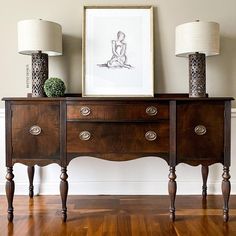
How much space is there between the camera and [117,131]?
2045mm

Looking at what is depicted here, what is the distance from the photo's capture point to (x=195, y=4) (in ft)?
8.33

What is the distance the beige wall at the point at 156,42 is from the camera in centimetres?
254

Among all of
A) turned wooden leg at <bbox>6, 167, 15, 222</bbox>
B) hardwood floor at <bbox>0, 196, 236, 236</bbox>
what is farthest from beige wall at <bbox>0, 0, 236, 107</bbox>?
hardwood floor at <bbox>0, 196, 236, 236</bbox>

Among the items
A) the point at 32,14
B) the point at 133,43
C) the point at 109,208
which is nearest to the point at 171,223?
the point at 109,208

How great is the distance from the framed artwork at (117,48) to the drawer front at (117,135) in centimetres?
53

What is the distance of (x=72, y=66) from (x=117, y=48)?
0.39 m

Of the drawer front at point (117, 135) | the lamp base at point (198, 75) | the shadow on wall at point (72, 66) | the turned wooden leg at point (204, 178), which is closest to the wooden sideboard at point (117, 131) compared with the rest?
the drawer front at point (117, 135)

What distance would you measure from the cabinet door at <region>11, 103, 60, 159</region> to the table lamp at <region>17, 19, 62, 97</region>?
0.91 ft

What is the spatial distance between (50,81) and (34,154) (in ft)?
1.65

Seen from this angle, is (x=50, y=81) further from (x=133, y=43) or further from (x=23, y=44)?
(x=133, y=43)

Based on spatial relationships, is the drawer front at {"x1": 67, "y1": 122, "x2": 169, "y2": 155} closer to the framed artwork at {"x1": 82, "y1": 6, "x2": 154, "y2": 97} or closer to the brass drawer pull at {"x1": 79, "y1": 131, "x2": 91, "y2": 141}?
the brass drawer pull at {"x1": 79, "y1": 131, "x2": 91, "y2": 141}

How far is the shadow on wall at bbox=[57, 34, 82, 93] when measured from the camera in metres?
2.55

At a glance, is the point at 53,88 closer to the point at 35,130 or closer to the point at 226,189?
the point at 35,130

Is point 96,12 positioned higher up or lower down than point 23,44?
higher up
